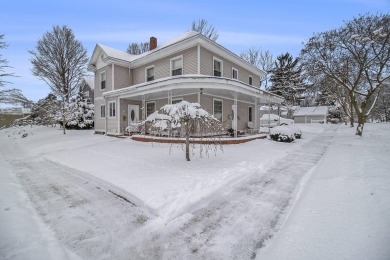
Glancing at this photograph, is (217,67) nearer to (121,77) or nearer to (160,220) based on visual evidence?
(121,77)

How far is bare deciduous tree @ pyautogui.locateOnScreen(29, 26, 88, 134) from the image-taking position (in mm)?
23391

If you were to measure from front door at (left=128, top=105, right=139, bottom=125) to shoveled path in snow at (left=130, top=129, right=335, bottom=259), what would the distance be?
13520 mm

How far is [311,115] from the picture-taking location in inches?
1713

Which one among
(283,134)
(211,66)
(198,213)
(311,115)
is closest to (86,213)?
(198,213)

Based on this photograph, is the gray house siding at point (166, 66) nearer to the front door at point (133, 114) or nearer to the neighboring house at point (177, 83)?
the neighboring house at point (177, 83)

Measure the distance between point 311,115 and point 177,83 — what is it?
4303 centimetres

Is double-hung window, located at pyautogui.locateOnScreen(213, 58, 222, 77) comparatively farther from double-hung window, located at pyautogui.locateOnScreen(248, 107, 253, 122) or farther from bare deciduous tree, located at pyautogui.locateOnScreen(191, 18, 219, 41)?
bare deciduous tree, located at pyautogui.locateOnScreen(191, 18, 219, 41)

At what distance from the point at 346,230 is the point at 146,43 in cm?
3886

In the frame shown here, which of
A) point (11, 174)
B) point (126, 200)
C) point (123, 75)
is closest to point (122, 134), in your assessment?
point (123, 75)

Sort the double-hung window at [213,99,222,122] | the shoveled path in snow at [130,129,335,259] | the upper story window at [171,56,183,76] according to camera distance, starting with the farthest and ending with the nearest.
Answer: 1. the double-hung window at [213,99,222,122]
2. the upper story window at [171,56,183,76]
3. the shoveled path in snow at [130,129,335,259]

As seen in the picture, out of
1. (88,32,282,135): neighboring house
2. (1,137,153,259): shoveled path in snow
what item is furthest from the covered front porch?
(1,137,153,259): shoveled path in snow

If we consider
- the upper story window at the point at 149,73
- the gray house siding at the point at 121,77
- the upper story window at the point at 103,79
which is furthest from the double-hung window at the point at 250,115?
the upper story window at the point at 103,79

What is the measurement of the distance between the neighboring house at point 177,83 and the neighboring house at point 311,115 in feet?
97.5

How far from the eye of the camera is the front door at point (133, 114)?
16.5m
